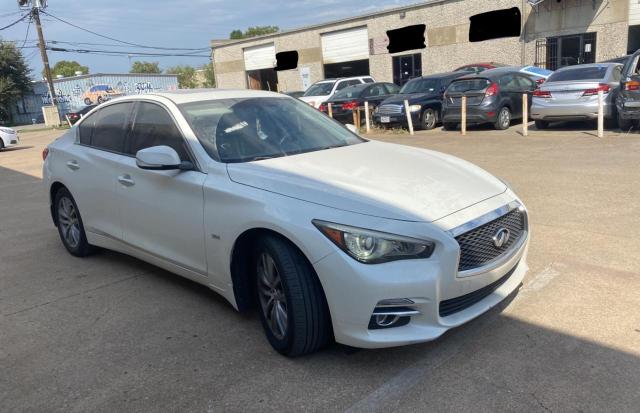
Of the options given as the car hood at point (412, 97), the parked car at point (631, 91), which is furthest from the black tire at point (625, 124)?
the car hood at point (412, 97)

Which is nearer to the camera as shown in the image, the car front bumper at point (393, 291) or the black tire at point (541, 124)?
the car front bumper at point (393, 291)

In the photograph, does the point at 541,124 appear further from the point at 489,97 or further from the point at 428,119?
the point at 428,119

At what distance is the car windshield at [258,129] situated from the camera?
3.97 metres

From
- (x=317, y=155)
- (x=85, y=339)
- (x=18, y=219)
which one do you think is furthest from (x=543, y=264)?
(x=18, y=219)

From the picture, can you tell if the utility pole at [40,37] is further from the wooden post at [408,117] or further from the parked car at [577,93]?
the parked car at [577,93]

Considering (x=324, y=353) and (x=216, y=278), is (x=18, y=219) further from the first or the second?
(x=324, y=353)

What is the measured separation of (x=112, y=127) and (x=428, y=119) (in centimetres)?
1231

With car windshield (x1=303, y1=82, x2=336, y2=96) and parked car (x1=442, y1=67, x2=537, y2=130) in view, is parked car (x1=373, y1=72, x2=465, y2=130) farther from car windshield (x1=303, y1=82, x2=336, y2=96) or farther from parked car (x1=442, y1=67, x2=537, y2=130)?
car windshield (x1=303, y1=82, x2=336, y2=96)

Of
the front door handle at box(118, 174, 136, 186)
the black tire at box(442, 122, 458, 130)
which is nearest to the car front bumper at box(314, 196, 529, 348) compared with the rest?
the front door handle at box(118, 174, 136, 186)

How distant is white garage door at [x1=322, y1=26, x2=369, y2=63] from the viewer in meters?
33.9

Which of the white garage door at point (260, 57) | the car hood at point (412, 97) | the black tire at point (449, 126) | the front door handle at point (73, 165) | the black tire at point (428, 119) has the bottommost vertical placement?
the black tire at point (449, 126)

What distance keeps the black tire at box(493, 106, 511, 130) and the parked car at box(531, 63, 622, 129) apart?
105 cm

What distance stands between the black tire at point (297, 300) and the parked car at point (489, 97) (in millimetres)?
11741

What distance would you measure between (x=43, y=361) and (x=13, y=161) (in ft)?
50.8
